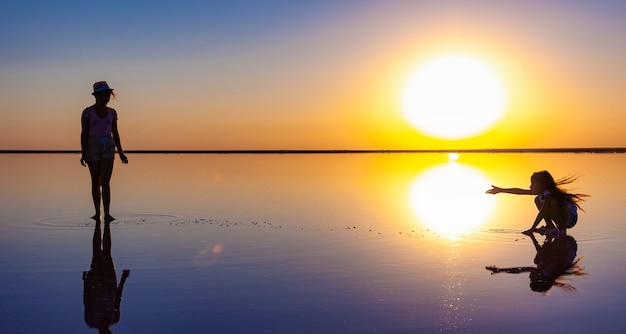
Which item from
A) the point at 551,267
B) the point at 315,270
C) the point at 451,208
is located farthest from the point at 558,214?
the point at 315,270

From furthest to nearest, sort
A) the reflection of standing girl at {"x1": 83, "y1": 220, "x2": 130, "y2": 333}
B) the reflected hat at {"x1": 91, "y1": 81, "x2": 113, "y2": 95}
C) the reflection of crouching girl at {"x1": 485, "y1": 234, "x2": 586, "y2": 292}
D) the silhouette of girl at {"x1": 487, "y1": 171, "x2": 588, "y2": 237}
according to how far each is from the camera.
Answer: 1. the reflected hat at {"x1": 91, "y1": 81, "x2": 113, "y2": 95}
2. the silhouette of girl at {"x1": 487, "y1": 171, "x2": 588, "y2": 237}
3. the reflection of crouching girl at {"x1": 485, "y1": 234, "x2": 586, "y2": 292}
4. the reflection of standing girl at {"x1": 83, "y1": 220, "x2": 130, "y2": 333}

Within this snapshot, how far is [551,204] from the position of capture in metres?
12.2

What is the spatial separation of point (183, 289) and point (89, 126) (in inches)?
281

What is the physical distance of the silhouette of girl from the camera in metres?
12.0

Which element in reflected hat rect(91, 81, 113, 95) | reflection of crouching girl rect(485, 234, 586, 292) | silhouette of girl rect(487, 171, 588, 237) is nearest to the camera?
reflection of crouching girl rect(485, 234, 586, 292)

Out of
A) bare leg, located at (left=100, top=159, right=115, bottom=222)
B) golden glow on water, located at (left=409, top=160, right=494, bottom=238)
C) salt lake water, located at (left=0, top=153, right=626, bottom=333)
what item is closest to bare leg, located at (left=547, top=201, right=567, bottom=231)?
salt lake water, located at (left=0, top=153, right=626, bottom=333)

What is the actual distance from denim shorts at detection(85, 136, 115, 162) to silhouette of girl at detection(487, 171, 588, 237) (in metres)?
6.58

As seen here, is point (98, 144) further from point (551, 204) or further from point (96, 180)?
point (551, 204)

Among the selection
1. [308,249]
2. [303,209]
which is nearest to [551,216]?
[308,249]

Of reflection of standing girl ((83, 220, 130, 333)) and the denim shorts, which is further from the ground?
the denim shorts

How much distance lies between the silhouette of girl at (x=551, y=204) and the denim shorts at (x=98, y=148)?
6584 millimetres

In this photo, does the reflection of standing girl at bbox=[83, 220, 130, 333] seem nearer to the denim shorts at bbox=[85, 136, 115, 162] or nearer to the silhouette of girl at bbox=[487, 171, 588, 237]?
the denim shorts at bbox=[85, 136, 115, 162]

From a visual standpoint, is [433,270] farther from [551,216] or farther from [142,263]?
[551,216]

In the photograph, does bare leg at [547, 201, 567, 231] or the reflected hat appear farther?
the reflected hat
